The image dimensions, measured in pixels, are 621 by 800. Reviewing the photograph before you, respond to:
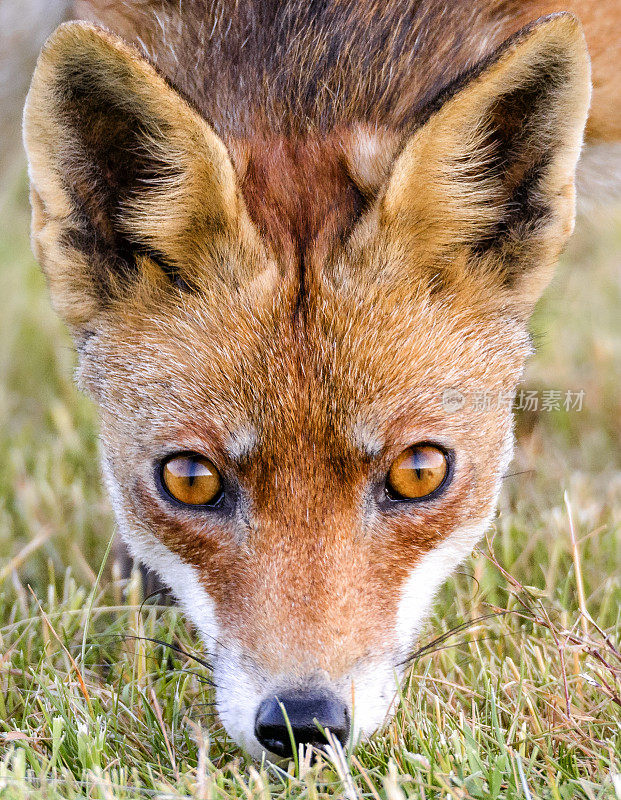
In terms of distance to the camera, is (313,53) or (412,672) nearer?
(412,672)

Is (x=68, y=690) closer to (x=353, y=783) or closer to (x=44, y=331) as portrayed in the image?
(x=353, y=783)

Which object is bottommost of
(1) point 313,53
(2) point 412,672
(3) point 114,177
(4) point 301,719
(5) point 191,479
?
(2) point 412,672

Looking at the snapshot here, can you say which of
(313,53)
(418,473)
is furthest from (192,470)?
(313,53)

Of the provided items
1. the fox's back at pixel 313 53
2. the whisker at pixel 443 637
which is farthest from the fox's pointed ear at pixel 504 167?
the whisker at pixel 443 637

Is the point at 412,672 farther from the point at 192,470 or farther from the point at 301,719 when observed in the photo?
the point at 192,470

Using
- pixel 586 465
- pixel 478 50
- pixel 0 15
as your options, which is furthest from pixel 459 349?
pixel 0 15

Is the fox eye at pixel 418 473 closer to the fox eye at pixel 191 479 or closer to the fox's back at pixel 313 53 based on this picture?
the fox eye at pixel 191 479

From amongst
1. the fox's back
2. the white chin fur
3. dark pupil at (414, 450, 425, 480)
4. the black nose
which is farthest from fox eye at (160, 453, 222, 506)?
the fox's back
